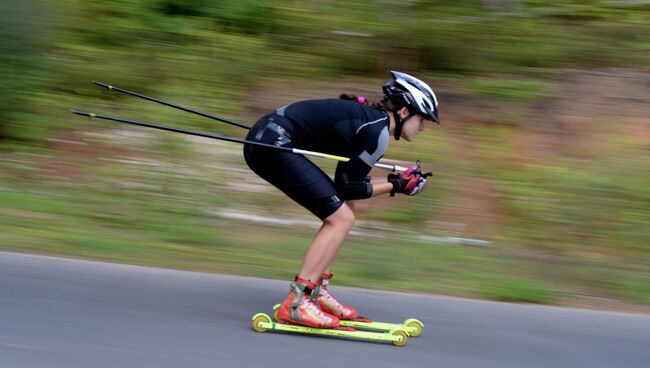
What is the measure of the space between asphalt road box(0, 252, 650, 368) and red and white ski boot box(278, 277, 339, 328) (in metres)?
0.11

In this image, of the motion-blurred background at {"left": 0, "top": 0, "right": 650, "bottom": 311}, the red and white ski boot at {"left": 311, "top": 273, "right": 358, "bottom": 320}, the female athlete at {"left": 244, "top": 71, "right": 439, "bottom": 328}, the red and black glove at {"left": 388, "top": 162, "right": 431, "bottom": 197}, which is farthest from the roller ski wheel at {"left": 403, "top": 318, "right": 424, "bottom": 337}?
the motion-blurred background at {"left": 0, "top": 0, "right": 650, "bottom": 311}

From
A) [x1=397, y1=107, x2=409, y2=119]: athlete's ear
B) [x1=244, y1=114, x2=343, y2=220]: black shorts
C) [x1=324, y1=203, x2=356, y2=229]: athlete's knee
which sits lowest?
[x1=324, y1=203, x2=356, y2=229]: athlete's knee

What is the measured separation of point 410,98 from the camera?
15.7ft

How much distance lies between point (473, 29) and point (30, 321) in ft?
22.7

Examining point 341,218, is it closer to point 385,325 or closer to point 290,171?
point 290,171

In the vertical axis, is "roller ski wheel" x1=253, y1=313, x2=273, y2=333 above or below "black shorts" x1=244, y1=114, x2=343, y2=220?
below

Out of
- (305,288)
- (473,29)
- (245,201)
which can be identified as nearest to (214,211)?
(245,201)

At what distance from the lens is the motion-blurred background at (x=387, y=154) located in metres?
6.65

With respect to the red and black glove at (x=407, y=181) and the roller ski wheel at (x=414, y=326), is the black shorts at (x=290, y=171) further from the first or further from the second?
the roller ski wheel at (x=414, y=326)

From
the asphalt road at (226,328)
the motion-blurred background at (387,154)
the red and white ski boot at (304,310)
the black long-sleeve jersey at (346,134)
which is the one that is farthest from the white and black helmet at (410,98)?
the motion-blurred background at (387,154)

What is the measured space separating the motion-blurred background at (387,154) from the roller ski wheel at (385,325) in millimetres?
1003

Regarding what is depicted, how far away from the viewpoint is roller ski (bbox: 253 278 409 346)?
15.6ft

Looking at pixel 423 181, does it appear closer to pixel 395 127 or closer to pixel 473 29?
pixel 395 127

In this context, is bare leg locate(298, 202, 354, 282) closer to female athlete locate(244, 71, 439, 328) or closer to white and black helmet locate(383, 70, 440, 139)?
female athlete locate(244, 71, 439, 328)
